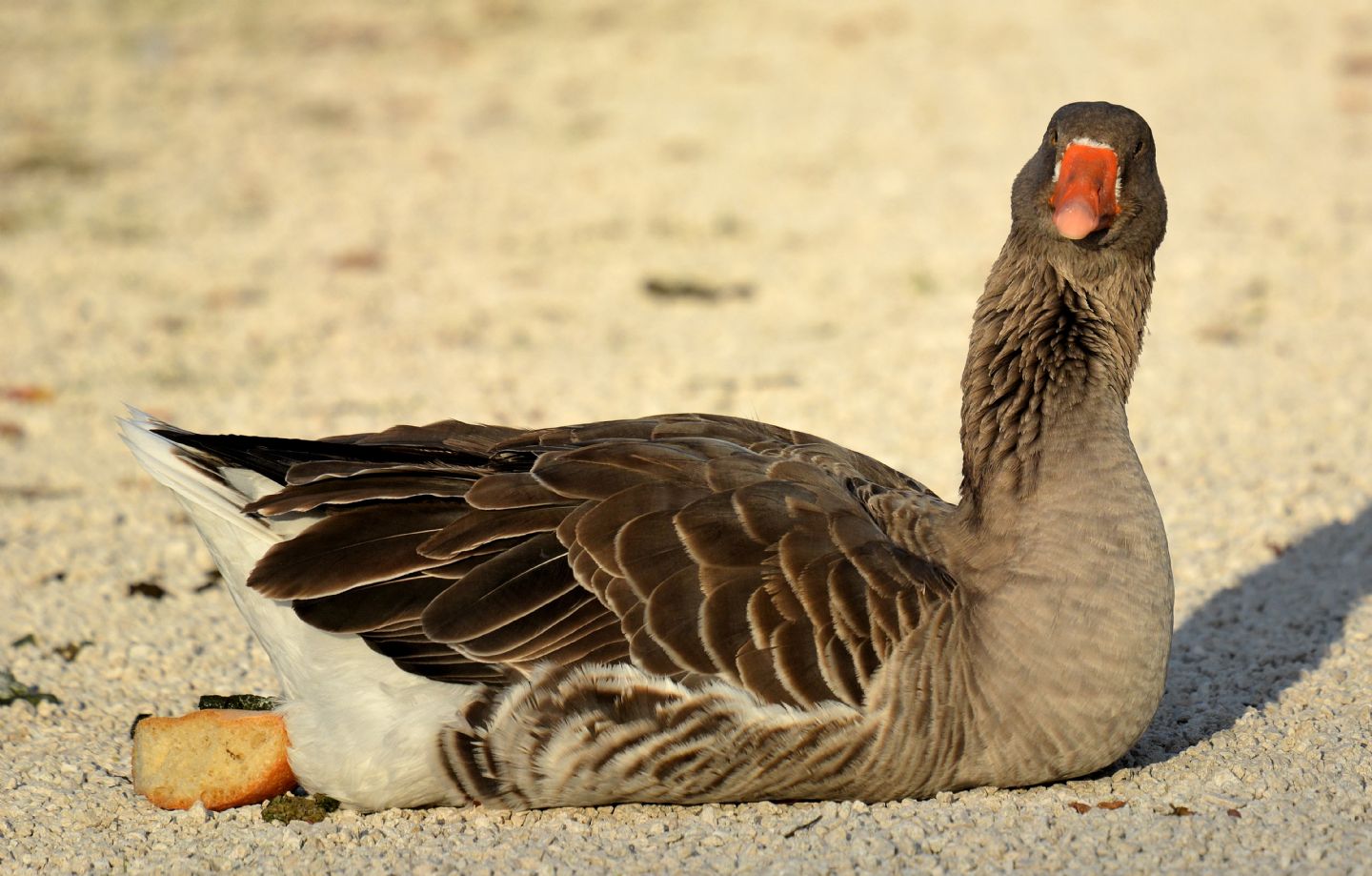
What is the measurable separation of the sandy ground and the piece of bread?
4.1 inches

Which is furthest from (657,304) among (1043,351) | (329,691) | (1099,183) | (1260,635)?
(329,691)

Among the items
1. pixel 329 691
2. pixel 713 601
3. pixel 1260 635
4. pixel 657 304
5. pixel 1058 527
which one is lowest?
pixel 1260 635

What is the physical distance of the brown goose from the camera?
4.45 m

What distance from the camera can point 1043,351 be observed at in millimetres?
4938

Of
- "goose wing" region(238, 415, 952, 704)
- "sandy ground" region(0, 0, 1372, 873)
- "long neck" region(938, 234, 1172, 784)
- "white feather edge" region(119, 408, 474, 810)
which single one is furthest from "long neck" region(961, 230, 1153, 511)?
"white feather edge" region(119, 408, 474, 810)

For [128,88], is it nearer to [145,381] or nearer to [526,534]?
[145,381]

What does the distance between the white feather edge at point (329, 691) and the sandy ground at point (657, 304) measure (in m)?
0.15

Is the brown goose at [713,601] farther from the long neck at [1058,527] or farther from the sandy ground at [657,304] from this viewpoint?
the sandy ground at [657,304]

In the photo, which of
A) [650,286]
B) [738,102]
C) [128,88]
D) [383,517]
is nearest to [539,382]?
[650,286]

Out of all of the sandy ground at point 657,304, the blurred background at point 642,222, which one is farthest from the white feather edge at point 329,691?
the blurred background at point 642,222

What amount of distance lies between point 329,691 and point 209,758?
1.45ft

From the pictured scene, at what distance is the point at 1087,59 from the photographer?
1585cm

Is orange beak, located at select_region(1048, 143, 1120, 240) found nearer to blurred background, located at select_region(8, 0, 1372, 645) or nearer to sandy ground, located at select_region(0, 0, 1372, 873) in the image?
sandy ground, located at select_region(0, 0, 1372, 873)

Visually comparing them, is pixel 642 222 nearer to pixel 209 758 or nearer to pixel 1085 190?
pixel 1085 190
